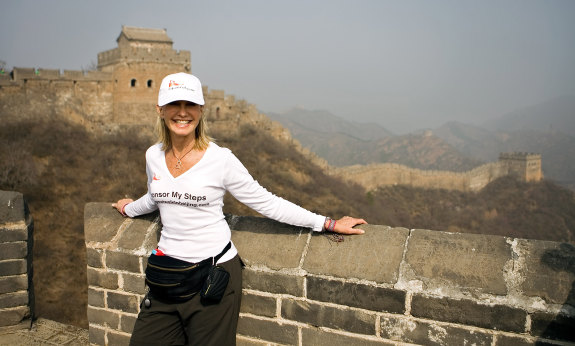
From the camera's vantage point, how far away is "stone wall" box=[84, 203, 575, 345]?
2.26m

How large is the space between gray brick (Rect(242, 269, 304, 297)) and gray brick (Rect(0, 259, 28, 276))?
7.20ft

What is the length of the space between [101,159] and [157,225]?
1714cm

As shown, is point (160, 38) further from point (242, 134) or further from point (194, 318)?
point (194, 318)

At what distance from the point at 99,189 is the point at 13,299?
543 inches

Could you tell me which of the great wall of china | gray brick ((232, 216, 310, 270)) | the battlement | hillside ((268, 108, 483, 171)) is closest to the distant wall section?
the great wall of china

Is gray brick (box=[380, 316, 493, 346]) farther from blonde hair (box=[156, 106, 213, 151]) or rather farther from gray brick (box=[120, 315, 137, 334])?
gray brick (box=[120, 315, 137, 334])

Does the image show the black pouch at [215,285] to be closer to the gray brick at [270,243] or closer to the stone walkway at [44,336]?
the gray brick at [270,243]

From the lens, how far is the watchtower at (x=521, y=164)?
41.0 m

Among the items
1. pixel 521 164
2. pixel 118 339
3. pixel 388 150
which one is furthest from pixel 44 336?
pixel 388 150

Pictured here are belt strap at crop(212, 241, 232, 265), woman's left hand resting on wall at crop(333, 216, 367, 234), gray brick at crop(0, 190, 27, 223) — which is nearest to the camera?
belt strap at crop(212, 241, 232, 265)

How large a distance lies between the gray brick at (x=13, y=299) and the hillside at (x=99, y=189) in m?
6.78

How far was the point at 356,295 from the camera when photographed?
99.3 inches

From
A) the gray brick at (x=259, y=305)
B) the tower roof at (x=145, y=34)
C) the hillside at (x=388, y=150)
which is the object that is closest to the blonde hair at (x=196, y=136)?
the gray brick at (x=259, y=305)

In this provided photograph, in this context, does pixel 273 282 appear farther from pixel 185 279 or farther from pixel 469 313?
pixel 469 313
